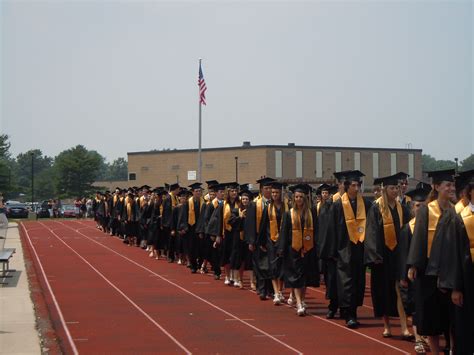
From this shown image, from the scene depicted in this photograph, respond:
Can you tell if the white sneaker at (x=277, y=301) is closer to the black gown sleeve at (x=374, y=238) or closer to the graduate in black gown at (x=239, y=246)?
the graduate in black gown at (x=239, y=246)

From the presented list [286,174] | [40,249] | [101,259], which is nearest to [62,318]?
[101,259]

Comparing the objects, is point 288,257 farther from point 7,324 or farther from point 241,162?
point 241,162

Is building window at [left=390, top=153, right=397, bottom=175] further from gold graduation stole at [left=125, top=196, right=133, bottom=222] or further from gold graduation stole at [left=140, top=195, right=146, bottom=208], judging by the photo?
gold graduation stole at [left=140, top=195, right=146, bottom=208]

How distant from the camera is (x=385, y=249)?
10875 millimetres

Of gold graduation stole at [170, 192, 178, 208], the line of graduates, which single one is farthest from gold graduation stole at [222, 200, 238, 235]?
gold graduation stole at [170, 192, 178, 208]

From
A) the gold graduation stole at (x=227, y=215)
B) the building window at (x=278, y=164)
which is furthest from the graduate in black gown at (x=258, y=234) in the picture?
the building window at (x=278, y=164)

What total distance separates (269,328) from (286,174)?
57.1 metres

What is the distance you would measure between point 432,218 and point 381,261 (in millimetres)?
2159

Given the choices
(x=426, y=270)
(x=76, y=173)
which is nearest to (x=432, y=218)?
(x=426, y=270)

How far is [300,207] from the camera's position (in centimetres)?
1343

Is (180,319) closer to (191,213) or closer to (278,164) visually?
(191,213)

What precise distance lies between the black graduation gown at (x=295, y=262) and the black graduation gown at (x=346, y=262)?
131cm

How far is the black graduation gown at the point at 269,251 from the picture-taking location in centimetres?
1392

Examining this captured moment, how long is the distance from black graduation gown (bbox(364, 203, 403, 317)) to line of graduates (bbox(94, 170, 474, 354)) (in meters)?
0.01
